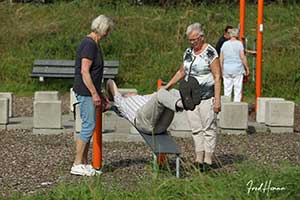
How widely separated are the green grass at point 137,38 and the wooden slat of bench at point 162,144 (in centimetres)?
1006

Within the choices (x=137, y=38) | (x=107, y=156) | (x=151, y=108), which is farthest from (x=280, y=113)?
(x=137, y=38)

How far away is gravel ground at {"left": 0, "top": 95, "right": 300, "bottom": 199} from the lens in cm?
1054

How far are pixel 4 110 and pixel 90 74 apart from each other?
4808 millimetres

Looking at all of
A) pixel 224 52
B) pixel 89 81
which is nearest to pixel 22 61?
pixel 224 52

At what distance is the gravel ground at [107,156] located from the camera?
10.5 m

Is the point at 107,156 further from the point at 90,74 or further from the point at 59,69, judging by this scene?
the point at 59,69

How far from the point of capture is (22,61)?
22766 mm

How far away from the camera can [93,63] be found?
1040 cm

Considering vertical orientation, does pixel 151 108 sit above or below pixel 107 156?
above

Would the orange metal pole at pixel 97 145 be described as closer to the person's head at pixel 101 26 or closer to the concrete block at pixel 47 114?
the person's head at pixel 101 26

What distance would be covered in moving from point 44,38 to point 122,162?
1293 cm

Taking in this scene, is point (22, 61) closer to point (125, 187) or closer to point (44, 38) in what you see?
point (44, 38)

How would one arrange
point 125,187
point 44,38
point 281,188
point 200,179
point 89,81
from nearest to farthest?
point 281,188 → point 200,179 → point 125,187 → point 89,81 → point 44,38

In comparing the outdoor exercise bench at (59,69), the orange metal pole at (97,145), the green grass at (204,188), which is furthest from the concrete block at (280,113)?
the outdoor exercise bench at (59,69)
